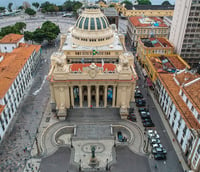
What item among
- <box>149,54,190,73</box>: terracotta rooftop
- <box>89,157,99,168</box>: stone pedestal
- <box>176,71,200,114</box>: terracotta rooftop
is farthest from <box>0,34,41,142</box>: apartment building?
<box>149,54,190,73</box>: terracotta rooftop

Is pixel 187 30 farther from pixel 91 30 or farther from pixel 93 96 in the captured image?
pixel 93 96

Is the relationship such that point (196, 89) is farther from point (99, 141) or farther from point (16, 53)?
point (16, 53)

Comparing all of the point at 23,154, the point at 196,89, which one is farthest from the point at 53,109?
the point at 196,89

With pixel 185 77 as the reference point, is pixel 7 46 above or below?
below

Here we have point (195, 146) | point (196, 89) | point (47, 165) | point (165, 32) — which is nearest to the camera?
point (195, 146)

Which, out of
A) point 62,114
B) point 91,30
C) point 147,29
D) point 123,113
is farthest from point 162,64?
point 62,114
